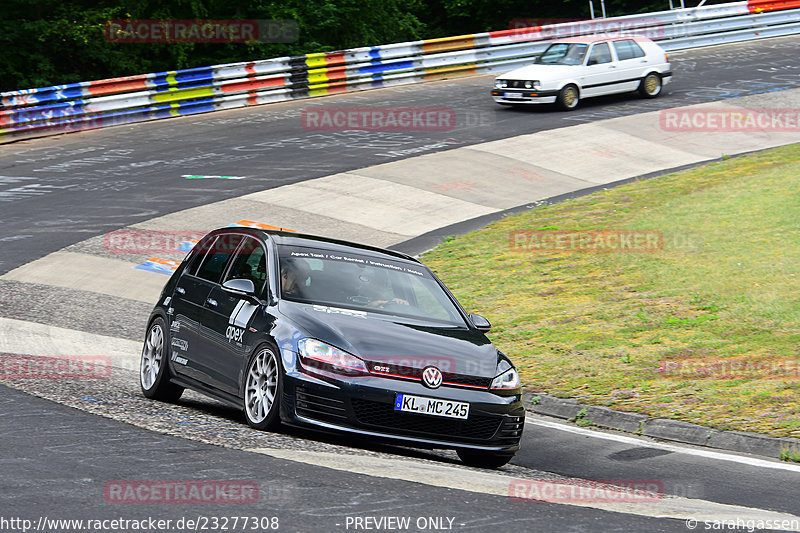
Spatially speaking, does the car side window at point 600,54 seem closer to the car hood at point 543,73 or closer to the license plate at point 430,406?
the car hood at point 543,73

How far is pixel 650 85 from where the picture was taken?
28375 millimetres

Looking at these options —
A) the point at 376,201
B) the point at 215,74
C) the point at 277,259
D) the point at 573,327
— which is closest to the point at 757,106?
the point at 376,201

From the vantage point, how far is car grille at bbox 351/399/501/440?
745 cm

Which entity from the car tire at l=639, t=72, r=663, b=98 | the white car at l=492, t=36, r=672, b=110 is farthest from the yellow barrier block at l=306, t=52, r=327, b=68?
the car tire at l=639, t=72, r=663, b=98

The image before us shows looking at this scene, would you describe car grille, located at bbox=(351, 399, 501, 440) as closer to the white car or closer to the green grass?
the green grass

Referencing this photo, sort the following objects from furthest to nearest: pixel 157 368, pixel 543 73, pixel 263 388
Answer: pixel 543 73 < pixel 157 368 < pixel 263 388

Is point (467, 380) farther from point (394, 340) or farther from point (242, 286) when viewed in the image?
point (242, 286)

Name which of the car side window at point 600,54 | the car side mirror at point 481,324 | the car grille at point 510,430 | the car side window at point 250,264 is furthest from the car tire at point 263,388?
the car side window at point 600,54

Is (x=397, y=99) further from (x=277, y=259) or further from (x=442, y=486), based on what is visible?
(x=442, y=486)

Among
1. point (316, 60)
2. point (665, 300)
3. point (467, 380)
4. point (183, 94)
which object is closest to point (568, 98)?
point (316, 60)

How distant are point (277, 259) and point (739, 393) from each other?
4391mm

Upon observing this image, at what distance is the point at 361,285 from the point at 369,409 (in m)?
1.52

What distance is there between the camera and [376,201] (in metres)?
19.8

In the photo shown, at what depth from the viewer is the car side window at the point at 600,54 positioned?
27359 millimetres
